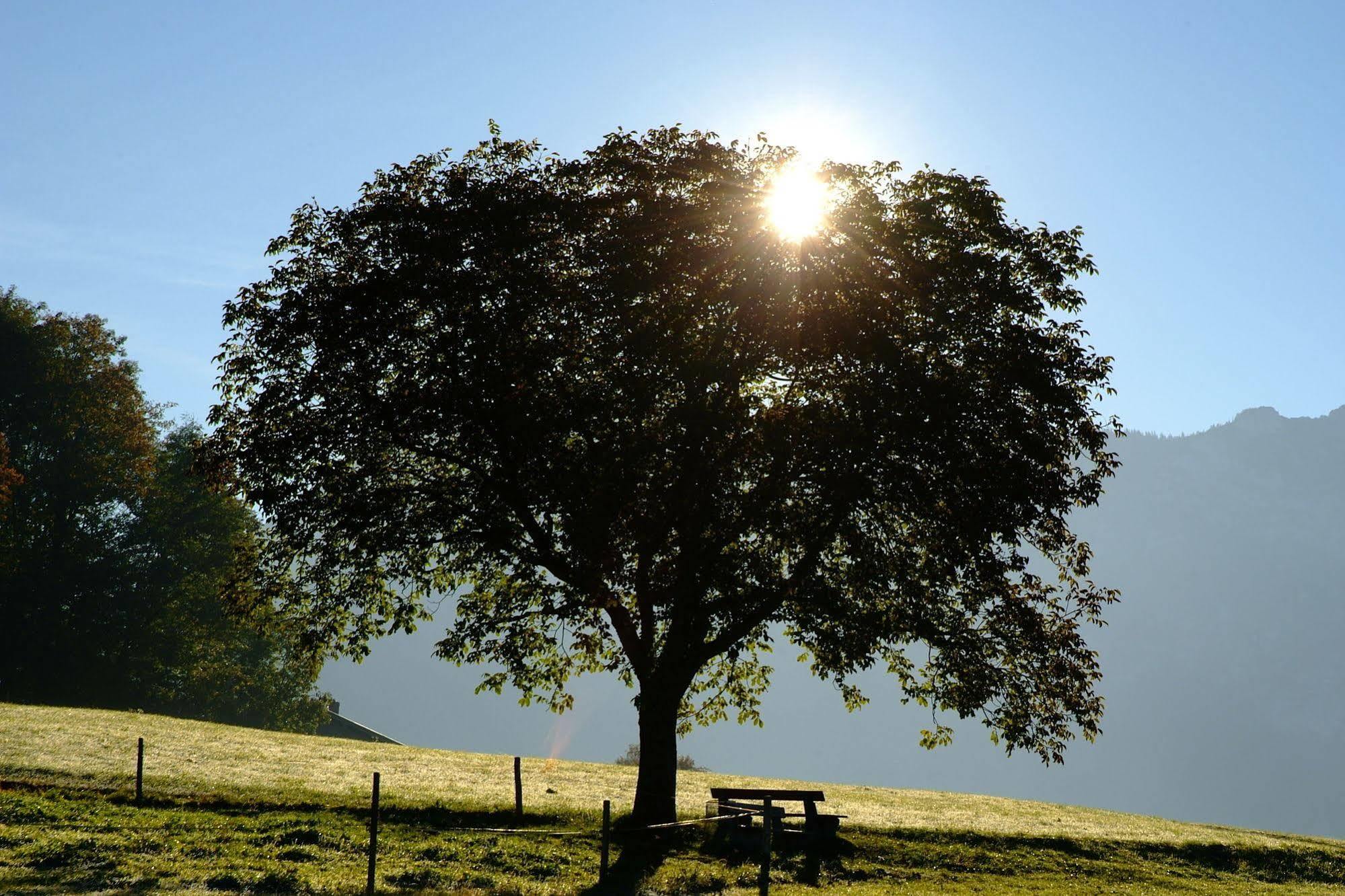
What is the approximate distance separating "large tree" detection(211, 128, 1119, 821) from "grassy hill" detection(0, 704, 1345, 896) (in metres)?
3.60

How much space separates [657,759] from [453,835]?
5.09 m

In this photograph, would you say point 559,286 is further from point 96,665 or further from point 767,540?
point 96,665

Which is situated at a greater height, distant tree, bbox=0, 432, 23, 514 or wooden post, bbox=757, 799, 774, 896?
distant tree, bbox=0, 432, 23, 514

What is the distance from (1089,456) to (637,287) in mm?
12072

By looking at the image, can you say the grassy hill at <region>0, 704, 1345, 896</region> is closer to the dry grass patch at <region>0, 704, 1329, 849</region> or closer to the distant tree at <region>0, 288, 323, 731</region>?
the dry grass patch at <region>0, 704, 1329, 849</region>

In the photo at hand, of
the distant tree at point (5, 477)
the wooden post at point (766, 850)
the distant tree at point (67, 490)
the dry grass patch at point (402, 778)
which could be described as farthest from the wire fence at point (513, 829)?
the distant tree at point (67, 490)

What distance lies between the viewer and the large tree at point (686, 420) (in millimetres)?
22875

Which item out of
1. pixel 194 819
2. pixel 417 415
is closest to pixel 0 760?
pixel 194 819

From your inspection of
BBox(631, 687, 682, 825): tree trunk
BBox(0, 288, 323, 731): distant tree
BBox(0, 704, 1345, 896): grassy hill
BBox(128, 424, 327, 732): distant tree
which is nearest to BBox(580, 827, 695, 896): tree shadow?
BBox(0, 704, 1345, 896): grassy hill

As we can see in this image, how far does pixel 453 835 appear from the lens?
79.8ft

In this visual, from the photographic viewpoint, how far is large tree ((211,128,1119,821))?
22.9m

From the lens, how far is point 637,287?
23.7 m

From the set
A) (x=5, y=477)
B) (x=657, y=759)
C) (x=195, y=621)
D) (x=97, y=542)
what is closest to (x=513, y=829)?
(x=657, y=759)

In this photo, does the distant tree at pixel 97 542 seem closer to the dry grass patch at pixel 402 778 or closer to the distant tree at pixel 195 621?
the distant tree at pixel 195 621
